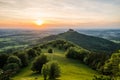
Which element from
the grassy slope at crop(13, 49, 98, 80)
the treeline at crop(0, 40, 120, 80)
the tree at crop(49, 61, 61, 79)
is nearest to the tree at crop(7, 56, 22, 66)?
the treeline at crop(0, 40, 120, 80)

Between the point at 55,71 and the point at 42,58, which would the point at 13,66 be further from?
the point at 55,71

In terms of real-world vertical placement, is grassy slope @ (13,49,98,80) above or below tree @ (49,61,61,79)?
below

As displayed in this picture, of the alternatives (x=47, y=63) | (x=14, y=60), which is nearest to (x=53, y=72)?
(x=47, y=63)

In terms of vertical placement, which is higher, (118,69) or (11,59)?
(118,69)

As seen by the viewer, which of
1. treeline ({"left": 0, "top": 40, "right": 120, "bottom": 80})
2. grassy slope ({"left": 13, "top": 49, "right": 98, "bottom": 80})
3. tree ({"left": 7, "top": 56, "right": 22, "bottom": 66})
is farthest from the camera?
tree ({"left": 7, "top": 56, "right": 22, "bottom": 66})

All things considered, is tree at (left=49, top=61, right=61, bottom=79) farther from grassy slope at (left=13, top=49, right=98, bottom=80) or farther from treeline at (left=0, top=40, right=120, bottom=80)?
grassy slope at (left=13, top=49, right=98, bottom=80)

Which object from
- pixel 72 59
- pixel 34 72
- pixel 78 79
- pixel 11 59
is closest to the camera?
pixel 78 79

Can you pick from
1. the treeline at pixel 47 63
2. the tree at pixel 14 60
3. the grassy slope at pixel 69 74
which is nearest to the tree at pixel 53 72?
the treeline at pixel 47 63

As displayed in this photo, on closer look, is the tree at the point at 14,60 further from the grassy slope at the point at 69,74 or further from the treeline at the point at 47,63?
the grassy slope at the point at 69,74

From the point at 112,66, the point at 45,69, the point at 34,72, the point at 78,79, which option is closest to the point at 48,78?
the point at 45,69

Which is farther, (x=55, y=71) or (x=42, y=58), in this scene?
(x=42, y=58)

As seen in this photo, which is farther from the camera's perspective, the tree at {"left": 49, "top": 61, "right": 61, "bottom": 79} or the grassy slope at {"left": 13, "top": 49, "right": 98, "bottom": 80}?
the grassy slope at {"left": 13, "top": 49, "right": 98, "bottom": 80}
